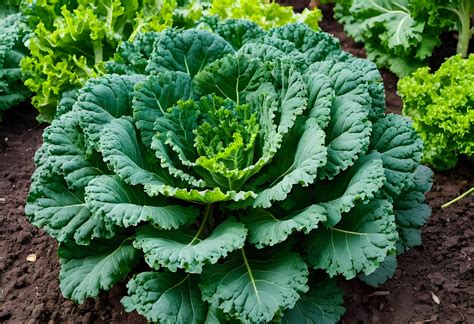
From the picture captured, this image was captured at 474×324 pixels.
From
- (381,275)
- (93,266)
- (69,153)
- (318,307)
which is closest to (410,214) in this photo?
(381,275)

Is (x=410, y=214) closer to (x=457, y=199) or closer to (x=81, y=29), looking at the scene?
(x=457, y=199)

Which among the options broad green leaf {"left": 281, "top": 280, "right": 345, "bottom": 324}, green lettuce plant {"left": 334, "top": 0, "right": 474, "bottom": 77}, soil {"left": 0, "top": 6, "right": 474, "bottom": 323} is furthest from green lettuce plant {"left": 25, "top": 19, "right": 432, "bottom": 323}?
green lettuce plant {"left": 334, "top": 0, "right": 474, "bottom": 77}

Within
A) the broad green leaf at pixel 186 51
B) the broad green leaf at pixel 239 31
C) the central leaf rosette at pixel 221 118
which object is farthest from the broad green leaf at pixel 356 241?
the broad green leaf at pixel 239 31

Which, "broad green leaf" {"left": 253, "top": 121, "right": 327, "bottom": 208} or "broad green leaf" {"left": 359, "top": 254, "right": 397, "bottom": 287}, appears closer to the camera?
"broad green leaf" {"left": 253, "top": 121, "right": 327, "bottom": 208}

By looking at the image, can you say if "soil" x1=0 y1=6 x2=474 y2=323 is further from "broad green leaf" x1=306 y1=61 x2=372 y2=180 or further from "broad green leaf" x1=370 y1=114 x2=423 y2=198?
"broad green leaf" x1=306 y1=61 x2=372 y2=180

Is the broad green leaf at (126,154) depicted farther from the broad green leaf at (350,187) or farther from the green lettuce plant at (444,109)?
the green lettuce plant at (444,109)

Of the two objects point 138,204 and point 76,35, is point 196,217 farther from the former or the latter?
point 76,35

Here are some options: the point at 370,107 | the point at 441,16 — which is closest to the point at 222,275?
the point at 370,107
